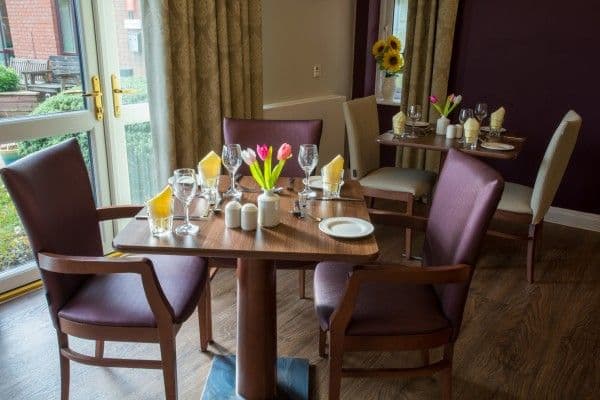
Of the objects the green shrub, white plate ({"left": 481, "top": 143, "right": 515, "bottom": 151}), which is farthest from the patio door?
white plate ({"left": 481, "top": 143, "right": 515, "bottom": 151})

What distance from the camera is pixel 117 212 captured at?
189cm

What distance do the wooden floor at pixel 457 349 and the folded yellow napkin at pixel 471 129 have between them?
778mm

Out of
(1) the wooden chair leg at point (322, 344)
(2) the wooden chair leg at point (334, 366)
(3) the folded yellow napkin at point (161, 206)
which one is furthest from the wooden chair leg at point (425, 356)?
(3) the folded yellow napkin at point (161, 206)

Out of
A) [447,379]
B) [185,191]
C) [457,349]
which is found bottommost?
[457,349]

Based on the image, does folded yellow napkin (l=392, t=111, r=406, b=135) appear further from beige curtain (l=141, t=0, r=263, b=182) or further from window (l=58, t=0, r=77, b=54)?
window (l=58, t=0, r=77, b=54)

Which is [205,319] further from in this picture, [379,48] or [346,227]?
[379,48]

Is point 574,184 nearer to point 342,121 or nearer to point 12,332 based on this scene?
point 342,121

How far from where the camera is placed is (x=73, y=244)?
1.69 m

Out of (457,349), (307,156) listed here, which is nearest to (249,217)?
(307,156)

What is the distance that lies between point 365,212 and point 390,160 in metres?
2.82

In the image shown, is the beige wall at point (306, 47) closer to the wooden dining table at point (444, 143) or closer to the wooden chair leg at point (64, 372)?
the wooden dining table at point (444, 143)

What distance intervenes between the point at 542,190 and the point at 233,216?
1819 mm

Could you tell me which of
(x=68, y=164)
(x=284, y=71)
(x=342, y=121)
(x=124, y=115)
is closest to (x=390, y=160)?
(x=342, y=121)

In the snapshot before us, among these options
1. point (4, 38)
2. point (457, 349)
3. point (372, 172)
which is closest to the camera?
point (457, 349)
